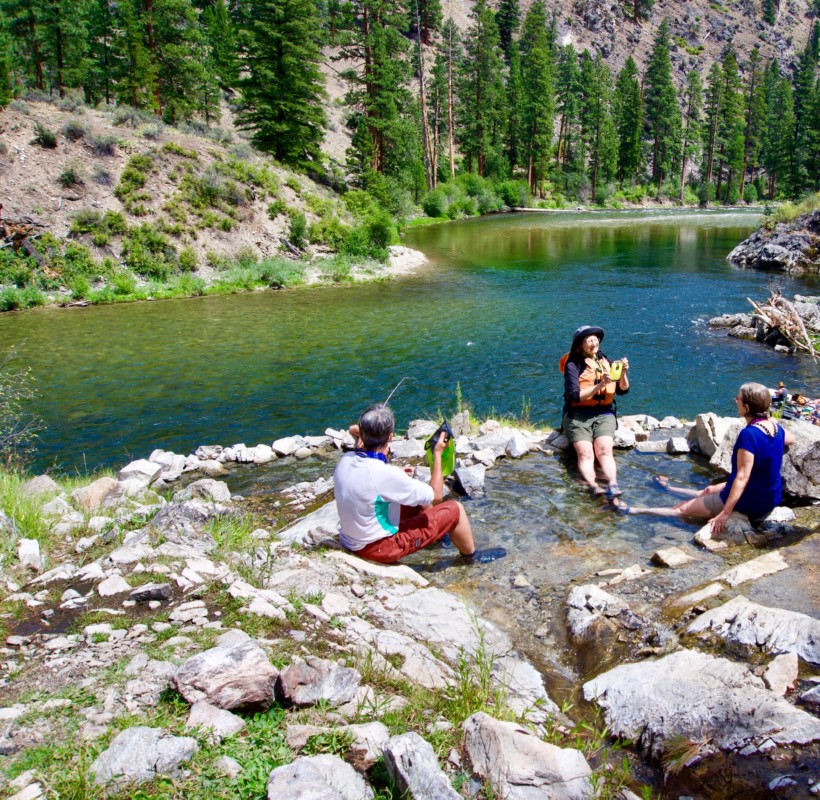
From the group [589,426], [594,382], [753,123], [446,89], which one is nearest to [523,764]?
[589,426]

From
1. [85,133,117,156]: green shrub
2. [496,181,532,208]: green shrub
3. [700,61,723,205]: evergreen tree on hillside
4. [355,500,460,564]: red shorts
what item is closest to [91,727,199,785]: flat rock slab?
[355,500,460,564]: red shorts

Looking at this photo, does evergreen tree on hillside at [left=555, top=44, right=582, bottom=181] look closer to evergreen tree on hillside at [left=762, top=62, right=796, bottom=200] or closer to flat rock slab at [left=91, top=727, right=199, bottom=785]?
evergreen tree on hillside at [left=762, top=62, right=796, bottom=200]

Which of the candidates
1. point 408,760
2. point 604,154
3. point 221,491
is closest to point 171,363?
point 221,491

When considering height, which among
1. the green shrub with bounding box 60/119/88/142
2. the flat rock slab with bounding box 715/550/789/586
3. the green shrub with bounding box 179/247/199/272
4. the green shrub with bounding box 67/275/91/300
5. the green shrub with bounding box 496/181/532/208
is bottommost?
the flat rock slab with bounding box 715/550/789/586

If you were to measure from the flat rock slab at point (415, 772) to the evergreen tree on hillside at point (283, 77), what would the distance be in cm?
3782

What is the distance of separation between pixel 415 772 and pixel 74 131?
32.4m

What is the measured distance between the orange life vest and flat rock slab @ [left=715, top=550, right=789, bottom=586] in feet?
10.2

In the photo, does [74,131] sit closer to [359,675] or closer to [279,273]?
[279,273]

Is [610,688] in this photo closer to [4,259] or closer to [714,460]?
[714,460]

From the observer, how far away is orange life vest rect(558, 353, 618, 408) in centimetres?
799

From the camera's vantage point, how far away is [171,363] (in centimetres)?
1507

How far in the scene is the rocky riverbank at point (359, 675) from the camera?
2.83 metres

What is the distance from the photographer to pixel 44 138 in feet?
88.7

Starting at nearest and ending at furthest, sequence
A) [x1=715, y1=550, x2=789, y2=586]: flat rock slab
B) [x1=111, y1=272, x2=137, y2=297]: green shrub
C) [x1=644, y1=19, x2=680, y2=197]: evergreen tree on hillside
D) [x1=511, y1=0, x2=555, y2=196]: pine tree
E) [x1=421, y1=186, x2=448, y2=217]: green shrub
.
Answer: [x1=715, y1=550, x2=789, y2=586]: flat rock slab, [x1=111, y1=272, x2=137, y2=297]: green shrub, [x1=421, y1=186, x2=448, y2=217]: green shrub, [x1=511, y1=0, x2=555, y2=196]: pine tree, [x1=644, y1=19, x2=680, y2=197]: evergreen tree on hillside
